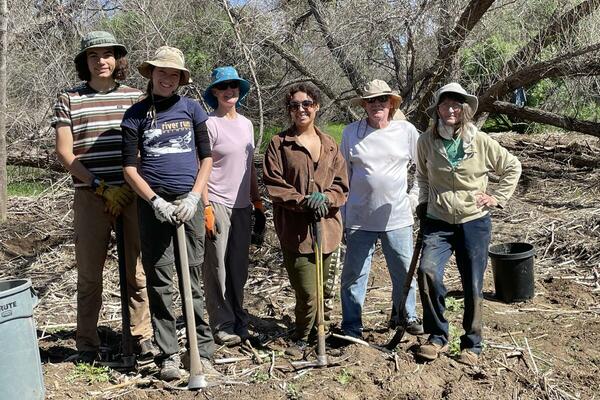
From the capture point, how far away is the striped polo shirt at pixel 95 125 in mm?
4377

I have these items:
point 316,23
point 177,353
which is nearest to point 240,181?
point 177,353

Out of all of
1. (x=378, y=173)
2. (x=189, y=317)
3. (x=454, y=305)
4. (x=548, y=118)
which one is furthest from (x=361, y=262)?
(x=548, y=118)

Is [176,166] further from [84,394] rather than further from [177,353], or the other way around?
[84,394]

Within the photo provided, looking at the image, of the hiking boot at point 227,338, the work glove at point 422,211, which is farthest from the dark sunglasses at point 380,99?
the hiking boot at point 227,338

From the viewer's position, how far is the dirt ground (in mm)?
4270

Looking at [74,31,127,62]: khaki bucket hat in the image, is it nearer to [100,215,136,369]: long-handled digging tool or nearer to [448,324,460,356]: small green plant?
[100,215,136,369]: long-handled digging tool

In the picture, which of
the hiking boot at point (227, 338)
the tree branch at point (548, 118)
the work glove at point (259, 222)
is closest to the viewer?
the hiking boot at point (227, 338)

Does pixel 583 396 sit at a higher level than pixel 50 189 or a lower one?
lower

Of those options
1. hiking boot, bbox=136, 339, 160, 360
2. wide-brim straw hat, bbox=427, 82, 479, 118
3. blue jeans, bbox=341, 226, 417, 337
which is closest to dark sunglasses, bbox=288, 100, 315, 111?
wide-brim straw hat, bbox=427, 82, 479, 118

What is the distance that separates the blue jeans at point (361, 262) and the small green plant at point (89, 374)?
1676 mm

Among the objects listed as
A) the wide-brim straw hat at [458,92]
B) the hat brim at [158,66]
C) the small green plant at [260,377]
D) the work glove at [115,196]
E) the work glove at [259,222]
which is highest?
the hat brim at [158,66]

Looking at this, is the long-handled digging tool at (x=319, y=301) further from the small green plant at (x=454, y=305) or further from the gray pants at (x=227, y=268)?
the small green plant at (x=454, y=305)

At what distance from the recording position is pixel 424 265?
Result: 435 centimetres

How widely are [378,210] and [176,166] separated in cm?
142
